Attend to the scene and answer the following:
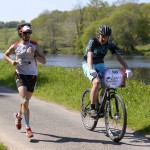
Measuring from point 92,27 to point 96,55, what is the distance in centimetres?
7556

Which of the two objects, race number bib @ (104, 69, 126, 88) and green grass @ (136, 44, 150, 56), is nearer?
race number bib @ (104, 69, 126, 88)

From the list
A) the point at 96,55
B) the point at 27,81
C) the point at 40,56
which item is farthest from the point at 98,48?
the point at 27,81

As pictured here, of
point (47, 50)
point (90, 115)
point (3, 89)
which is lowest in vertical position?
point (47, 50)

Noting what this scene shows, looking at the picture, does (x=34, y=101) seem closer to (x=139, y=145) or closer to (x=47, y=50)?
(x=139, y=145)

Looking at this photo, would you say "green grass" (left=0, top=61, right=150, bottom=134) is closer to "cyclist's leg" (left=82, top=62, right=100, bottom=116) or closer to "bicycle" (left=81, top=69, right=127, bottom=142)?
"bicycle" (left=81, top=69, right=127, bottom=142)

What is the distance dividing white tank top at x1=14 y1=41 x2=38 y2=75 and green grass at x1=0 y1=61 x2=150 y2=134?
2.60 m

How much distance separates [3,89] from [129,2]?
83.9 meters

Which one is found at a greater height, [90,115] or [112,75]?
[112,75]

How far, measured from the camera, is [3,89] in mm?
15391

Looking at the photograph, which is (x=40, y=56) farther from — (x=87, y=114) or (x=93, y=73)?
(x=87, y=114)

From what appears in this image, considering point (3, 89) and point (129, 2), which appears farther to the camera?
point (129, 2)

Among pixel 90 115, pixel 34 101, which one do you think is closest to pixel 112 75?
pixel 90 115

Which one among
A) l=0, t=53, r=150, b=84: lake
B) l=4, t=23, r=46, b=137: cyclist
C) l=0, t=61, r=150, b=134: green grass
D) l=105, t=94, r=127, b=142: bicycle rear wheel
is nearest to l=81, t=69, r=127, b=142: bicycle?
l=105, t=94, r=127, b=142: bicycle rear wheel

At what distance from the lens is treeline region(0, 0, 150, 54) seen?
7900 cm
